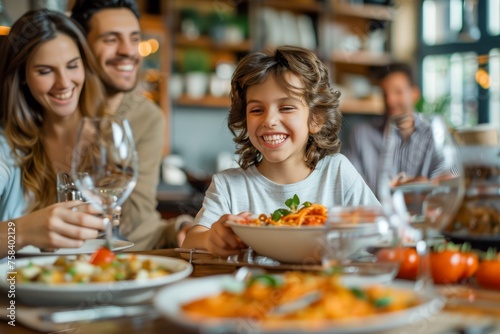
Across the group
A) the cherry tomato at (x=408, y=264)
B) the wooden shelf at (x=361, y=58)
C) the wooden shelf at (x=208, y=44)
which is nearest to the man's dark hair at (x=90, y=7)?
the cherry tomato at (x=408, y=264)

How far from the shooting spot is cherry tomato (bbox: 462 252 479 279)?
1.02 m

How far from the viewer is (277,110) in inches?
72.2

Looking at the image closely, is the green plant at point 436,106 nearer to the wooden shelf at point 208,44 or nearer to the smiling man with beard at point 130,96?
the wooden shelf at point 208,44

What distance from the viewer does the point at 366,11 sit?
6371mm

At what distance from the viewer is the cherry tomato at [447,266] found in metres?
1.00

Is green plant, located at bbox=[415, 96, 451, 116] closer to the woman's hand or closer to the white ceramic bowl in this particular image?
the white ceramic bowl

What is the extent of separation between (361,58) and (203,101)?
1.82 metres

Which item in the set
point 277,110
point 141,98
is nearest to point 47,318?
point 277,110

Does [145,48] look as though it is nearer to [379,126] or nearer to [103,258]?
[379,126]

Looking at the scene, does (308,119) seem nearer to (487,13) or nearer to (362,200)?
(362,200)

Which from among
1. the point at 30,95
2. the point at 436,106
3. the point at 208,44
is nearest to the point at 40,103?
the point at 30,95

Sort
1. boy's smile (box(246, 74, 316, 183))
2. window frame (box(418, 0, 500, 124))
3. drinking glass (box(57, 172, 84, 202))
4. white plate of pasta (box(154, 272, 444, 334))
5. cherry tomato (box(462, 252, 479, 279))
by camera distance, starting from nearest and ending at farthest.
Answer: white plate of pasta (box(154, 272, 444, 334)), cherry tomato (box(462, 252, 479, 279)), drinking glass (box(57, 172, 84, 202)), boy's smile (box(246, 74, 316, 183)), window frame (box(418, 0, 500, 124))

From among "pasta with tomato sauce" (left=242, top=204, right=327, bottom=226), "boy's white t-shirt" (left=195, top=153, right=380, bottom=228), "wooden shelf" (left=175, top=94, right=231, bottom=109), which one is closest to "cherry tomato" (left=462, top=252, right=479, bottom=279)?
"pasta with tomato sauce" (left=242, top=204, right=327, bottom=226)

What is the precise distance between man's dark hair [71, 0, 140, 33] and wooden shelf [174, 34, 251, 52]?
2.34 m
